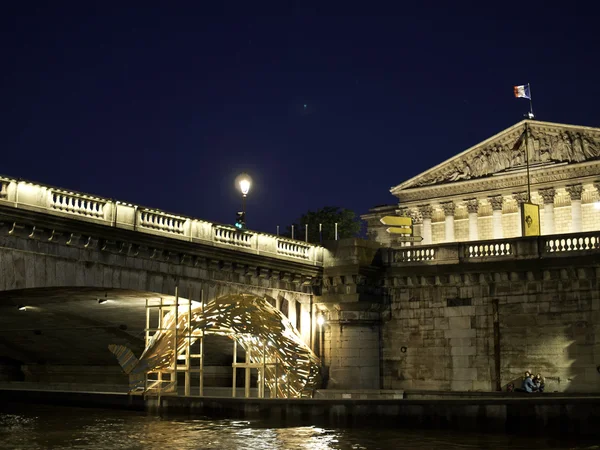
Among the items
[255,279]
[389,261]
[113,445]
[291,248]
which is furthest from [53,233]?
[389,261]

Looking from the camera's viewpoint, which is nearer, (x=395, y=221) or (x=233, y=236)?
(x=233, y=236)

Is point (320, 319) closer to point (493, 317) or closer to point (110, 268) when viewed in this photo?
point (493, 317)

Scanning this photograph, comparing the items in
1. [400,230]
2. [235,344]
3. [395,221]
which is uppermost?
[395,221]

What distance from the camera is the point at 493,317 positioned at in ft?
133

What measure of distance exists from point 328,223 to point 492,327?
215 feet

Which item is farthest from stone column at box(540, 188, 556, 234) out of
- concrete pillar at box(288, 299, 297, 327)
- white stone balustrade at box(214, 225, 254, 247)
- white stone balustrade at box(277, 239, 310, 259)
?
white stone balustrade at box(214, 225, 254, 247)

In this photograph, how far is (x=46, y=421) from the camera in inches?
1227

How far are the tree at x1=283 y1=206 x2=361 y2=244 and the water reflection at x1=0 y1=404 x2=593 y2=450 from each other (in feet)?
247

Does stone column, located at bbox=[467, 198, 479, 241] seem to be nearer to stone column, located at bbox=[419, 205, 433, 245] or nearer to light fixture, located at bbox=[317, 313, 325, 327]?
stone column, located at bbox=[419, 205, 433, 245]

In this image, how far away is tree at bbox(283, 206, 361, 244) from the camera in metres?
106

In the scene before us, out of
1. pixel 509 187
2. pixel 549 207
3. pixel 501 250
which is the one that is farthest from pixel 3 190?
pixel 509 187

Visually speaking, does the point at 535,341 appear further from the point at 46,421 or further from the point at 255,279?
the point at 46,421

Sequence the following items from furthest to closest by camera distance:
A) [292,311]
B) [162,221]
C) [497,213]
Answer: [497,213] → [292,311] → [162,221]

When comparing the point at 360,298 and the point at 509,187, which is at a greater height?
the point at 509,187
